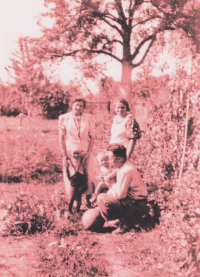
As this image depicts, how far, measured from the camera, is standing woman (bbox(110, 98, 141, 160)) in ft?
14.1

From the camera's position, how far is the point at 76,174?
171 inches

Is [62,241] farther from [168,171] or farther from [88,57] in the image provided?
[88,57]

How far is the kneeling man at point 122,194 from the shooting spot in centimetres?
362

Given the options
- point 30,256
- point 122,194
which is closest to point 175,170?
point 122,194

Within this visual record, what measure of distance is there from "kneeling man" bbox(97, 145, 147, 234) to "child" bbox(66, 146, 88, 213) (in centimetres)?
73

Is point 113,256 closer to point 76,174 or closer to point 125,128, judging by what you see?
point 76,174

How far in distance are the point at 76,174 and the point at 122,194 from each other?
3.19 ft

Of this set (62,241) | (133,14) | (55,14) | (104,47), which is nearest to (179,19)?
(133,14)

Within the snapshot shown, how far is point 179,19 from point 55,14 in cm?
363

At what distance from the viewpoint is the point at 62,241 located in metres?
3.38

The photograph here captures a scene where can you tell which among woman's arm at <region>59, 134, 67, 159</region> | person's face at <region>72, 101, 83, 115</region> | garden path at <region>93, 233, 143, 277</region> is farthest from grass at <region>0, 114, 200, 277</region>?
person's face at <region>72, 101, 83, 115</region>

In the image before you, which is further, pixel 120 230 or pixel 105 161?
pixel 105 161

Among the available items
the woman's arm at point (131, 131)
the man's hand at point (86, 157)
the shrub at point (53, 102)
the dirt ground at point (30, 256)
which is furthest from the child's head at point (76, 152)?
the shrub at point (53, 102)

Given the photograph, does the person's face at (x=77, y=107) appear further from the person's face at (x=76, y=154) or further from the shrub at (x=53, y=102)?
the shrub at (x=53, y=102)
